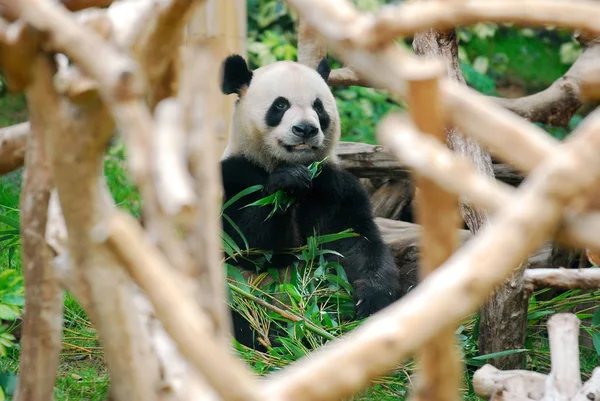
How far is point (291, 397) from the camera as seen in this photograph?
1.07 meters

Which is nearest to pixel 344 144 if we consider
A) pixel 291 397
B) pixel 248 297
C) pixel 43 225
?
pixel 248 297

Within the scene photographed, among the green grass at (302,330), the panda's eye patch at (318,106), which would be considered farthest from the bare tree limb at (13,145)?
the panda's eye patch at (318,106)

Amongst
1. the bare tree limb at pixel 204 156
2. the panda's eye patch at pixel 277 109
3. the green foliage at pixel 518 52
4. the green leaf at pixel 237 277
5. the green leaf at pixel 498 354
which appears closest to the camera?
the bare tree limb at pixel 204 156

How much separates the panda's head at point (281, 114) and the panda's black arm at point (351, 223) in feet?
0.55

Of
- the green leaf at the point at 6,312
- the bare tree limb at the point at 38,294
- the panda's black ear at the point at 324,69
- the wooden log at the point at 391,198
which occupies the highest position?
the bare tree limb at the point at 38,294

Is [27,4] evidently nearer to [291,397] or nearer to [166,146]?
[166,146]

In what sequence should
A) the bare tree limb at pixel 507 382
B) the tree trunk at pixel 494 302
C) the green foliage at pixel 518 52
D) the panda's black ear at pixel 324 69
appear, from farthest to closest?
the green foliage at pixel 518 52, the panda's black ear at pixel 324 69, the tree trunk at pixel 494 302, the bare tree limb at pixel 507 382

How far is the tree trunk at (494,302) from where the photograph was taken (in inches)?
122

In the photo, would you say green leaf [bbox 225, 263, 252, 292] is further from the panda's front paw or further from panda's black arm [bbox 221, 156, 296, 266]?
the panda's front paw

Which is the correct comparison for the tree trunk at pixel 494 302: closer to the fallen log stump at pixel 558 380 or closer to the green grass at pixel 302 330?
the green grass at pixel 302 330

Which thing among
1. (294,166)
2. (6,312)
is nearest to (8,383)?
(6,312)

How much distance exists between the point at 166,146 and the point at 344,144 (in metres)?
3.59

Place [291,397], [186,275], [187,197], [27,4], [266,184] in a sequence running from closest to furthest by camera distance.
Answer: [291,397], [187,197], [186,275], [27,4], [266,184]

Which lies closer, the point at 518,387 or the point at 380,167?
the point at 518,387
